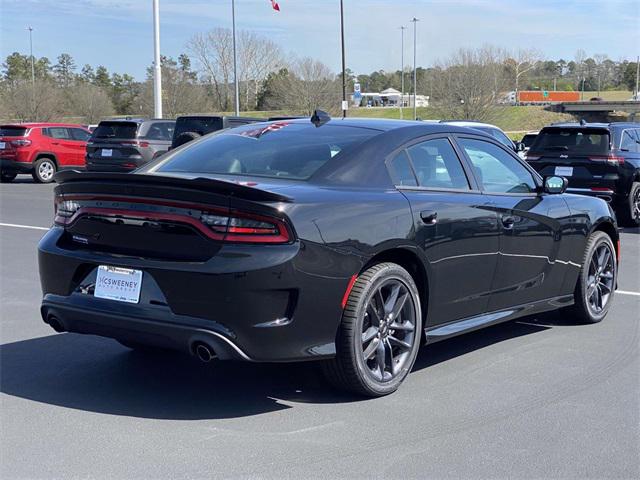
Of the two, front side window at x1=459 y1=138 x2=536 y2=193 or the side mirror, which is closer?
front side window at x1=459 y1=138 x2=536 y2=193

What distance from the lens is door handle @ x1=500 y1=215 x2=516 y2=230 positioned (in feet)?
19.6

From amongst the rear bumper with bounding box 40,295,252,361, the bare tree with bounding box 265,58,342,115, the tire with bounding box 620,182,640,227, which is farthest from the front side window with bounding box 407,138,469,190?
the bare tree with bounding box 265,58,342,115

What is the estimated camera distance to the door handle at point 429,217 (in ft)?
17.2

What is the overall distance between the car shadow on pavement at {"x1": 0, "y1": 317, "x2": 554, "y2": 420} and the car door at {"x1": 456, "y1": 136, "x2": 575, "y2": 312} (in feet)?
1.89

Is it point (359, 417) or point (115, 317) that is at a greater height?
point (115, 317)

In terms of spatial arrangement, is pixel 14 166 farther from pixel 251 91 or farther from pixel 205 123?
pixel 251 91

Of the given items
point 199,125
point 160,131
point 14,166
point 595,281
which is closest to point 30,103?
point 14,166

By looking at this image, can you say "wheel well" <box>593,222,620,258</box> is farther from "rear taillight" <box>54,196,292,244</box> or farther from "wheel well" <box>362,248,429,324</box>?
"rear taillight" <box>54,196,292,244</box>

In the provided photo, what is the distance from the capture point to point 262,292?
14.4ft

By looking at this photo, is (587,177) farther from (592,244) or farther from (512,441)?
(512,441)

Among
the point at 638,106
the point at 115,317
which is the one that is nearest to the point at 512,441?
the point at 115,317

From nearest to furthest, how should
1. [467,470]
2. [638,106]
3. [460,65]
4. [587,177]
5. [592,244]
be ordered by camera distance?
[467,470], [592,244], [587,177], [460,65], [638,106]

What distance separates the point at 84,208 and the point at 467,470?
253cm

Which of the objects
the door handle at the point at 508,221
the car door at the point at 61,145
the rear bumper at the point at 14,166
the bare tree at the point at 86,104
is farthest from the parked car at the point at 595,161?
the bare tree at the point at 86,104
